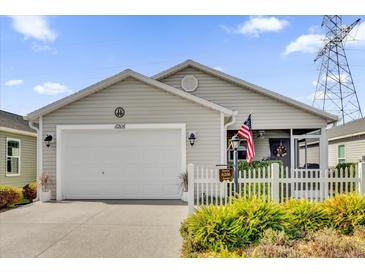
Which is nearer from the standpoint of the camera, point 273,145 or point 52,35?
point 52,35

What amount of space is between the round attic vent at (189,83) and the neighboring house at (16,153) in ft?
23.6

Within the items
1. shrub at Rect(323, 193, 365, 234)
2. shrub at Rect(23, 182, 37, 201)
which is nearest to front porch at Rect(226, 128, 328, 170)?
shrub at Rect(23, 182, 37, 201)

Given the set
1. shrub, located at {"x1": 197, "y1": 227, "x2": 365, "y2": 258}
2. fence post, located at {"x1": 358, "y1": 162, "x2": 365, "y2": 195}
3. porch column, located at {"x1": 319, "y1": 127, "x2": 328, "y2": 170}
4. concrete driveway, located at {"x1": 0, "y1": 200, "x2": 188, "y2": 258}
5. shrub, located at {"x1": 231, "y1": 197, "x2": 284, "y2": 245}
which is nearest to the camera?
shrub, located at {"x1": 197, "y1": 227, "x2": 365, "y2": 258}

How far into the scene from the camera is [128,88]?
1081 centimetres

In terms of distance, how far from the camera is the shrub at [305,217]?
230 inches

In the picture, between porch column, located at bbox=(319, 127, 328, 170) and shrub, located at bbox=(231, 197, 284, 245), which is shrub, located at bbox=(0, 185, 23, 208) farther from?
porch column, located at bbox=(319, 127, 328, 170)

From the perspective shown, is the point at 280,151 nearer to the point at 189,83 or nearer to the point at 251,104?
the point at 251,104

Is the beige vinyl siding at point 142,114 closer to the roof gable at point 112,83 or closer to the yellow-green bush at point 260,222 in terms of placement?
the roof gable at point 112,83

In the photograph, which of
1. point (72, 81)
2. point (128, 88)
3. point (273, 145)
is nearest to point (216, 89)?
point (273, 145)

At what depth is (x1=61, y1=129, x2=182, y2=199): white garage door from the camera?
35.1 ft

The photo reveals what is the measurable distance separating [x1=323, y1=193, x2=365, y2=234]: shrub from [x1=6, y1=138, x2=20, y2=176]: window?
12482mm

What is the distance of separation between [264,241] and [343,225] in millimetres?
1883
